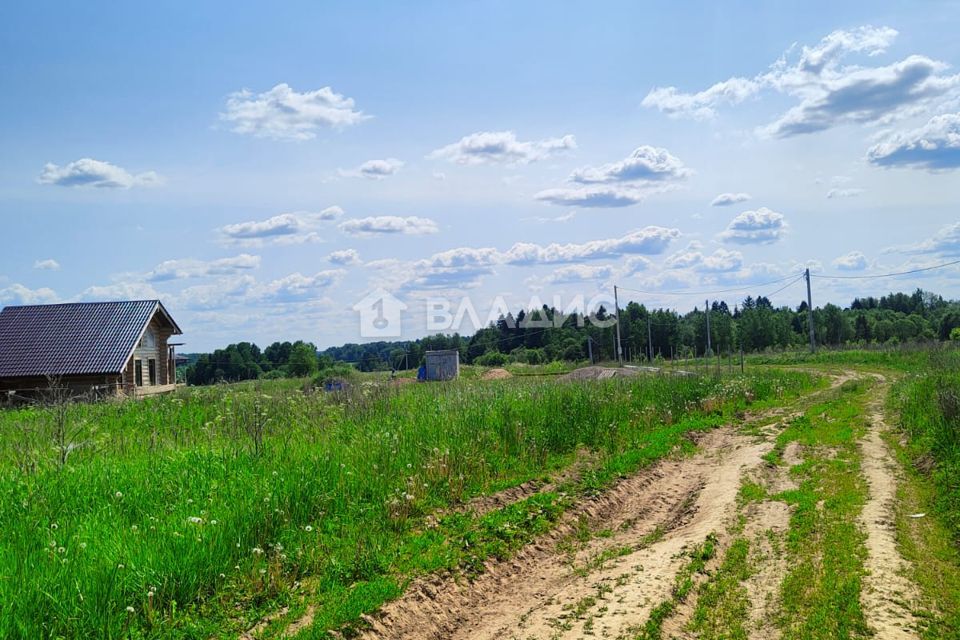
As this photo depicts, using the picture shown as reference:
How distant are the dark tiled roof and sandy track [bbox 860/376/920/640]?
25339mm

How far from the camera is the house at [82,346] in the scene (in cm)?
2642

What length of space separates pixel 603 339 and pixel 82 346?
54.5 meters

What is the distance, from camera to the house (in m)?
26.4

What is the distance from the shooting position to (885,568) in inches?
239

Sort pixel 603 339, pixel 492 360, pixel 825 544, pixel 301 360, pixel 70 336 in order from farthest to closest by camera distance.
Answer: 1. pixel 603 339
2. pixel 492 360
3. pixel 301 360
4. pixel 70 336
5. pixel 825 544

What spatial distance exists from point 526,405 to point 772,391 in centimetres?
1165

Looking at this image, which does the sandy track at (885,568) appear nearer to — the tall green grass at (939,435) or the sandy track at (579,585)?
the tall green grass at (939,435)

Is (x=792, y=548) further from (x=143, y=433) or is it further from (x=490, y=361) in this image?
(x=490, y=361)

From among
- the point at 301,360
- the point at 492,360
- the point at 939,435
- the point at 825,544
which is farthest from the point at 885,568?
the point at 492,360

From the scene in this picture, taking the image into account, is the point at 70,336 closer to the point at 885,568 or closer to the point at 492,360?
the point at 885,568

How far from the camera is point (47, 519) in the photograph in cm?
644

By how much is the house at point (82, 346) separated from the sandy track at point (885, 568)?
24407 millimetres

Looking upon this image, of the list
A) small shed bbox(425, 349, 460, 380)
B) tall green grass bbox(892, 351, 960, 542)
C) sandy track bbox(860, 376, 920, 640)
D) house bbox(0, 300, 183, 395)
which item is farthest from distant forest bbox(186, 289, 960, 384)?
sandy track bbox(860, 376, 920, 640)

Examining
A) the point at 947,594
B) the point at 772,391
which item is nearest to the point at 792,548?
the point at 947,594
